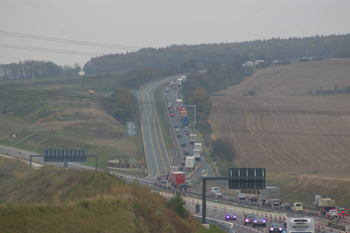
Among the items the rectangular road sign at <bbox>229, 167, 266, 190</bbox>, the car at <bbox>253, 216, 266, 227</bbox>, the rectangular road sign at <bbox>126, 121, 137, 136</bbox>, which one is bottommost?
the car at <bbox>253, 216, 266, 227</bbox>

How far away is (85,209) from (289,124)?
104 m

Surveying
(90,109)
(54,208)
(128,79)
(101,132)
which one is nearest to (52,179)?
(54,208)

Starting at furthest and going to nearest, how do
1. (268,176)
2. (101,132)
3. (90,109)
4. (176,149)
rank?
(90,109) → (101,132) → (176,149) → (268,176)

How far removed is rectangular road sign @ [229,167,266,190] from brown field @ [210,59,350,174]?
48904mm

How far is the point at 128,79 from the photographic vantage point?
18412 cm

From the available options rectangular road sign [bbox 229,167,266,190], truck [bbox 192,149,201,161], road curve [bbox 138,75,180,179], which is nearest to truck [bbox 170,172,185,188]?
road curve [bbox 138,75,180,179]

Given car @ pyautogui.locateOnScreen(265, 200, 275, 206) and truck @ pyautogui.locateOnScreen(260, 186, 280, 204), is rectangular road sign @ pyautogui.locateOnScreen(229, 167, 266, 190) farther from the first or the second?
truck @ pyautogui.locateOnScreen(260, 186, 280, 204)

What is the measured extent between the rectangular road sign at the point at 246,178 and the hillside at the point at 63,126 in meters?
58.7

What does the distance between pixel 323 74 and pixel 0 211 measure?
187 metres

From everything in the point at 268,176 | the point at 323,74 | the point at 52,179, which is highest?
→ the point at 323,74

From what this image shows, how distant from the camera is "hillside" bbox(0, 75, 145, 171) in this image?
103375 millimetres

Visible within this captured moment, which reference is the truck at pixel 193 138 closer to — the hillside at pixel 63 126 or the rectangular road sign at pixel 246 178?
the hillside at pixel 63 126

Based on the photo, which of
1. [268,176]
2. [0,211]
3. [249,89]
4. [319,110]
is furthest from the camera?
[249,89]

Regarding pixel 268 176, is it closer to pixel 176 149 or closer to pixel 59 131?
pixel 176 149
